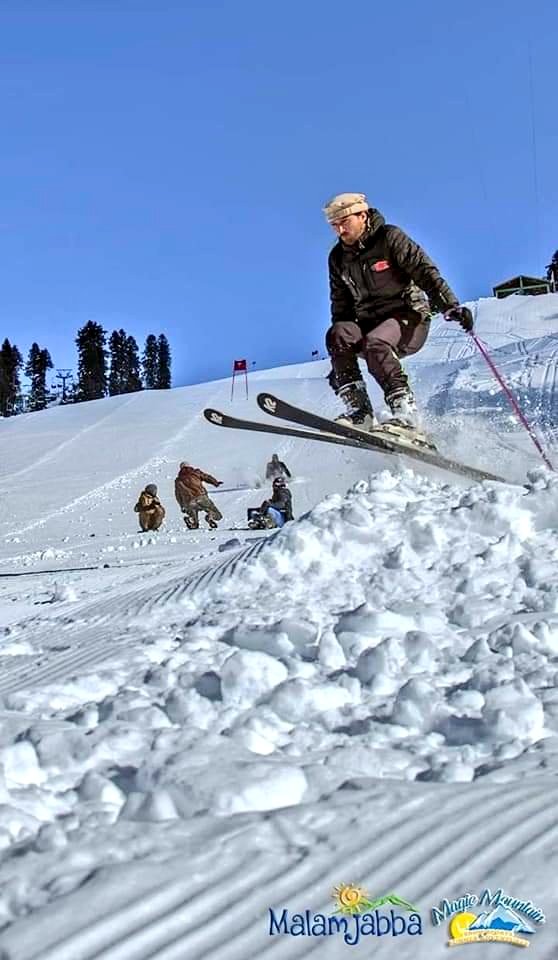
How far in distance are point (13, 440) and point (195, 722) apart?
29071 millimetres

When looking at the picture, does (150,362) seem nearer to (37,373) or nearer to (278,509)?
(37,373)

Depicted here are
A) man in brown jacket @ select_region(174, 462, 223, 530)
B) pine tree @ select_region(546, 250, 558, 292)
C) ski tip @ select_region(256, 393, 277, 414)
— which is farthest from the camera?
pine tree @ select_region(546, 250, 558, 292)

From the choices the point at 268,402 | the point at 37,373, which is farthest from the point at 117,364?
the point at 268,402

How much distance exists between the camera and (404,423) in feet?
23.0

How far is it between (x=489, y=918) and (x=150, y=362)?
78323mm

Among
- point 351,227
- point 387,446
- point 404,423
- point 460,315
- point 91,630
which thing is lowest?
point 91,630

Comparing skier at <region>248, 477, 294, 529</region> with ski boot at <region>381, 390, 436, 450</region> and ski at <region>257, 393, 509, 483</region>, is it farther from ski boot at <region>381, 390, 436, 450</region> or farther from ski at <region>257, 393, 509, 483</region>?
ski boot at <region>381, 390, 436, 450</region>

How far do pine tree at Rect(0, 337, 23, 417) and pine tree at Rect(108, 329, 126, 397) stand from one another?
293 inches

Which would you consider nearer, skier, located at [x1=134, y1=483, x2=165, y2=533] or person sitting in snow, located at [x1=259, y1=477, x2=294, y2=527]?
person sitting in snow, located at [x1=259, y1=477, x2=294, y2=527]

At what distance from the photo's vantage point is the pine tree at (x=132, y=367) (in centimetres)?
7244

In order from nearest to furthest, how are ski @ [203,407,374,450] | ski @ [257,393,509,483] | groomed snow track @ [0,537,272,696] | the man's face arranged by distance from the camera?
groomed snow track @ [0,537,272,696]
the man's face
ski @ [257,393,509,483]
ski @ [203,407,374,450]

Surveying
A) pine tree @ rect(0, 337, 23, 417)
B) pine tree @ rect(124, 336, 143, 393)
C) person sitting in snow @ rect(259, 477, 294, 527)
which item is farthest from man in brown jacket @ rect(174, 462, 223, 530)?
pine tree @ rect(124, 336, 143, 393)

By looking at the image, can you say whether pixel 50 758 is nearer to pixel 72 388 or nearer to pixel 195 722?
pixel 195 722

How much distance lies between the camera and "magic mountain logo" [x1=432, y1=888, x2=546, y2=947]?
130cm
